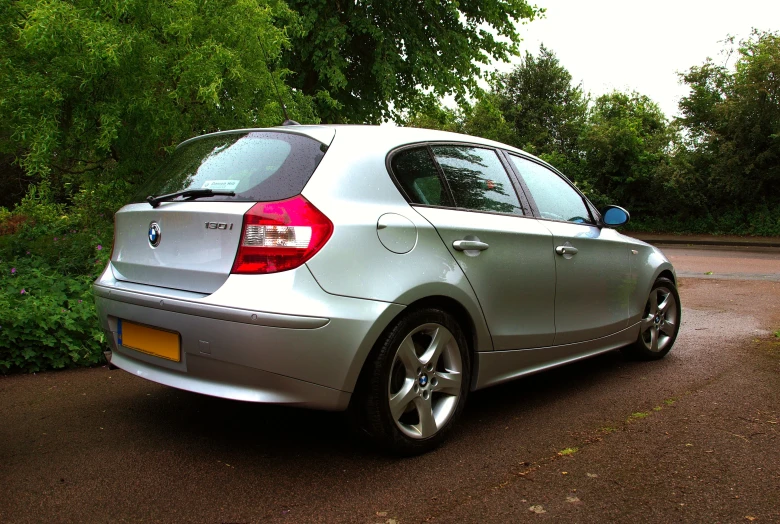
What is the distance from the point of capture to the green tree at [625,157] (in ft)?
81.9

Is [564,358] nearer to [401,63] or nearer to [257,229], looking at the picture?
[257,229]

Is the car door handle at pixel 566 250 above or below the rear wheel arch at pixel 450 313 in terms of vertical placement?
above

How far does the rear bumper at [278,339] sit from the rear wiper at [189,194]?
1.48 feet

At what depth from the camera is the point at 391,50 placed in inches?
555

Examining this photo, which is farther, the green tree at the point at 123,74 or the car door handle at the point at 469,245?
the green tree at the point at 123,74

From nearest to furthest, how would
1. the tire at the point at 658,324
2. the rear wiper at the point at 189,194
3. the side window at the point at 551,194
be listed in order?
the rear wiper at the point at 189,194 → the side window at the point at 551,194 → the tire at the point at 658,324

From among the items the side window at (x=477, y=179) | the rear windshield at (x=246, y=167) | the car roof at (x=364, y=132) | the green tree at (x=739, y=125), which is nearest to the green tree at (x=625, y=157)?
the green tree at (x=739, y=125)

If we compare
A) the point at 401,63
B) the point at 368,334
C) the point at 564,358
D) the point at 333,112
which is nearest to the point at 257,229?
the point at 368,334

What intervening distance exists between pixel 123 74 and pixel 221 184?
358 cm

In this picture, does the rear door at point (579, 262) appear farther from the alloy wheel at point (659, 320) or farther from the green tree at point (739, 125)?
the green tree at point (739, 125)

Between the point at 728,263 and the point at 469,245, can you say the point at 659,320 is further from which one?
the point at 728,263

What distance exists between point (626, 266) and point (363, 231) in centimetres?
251

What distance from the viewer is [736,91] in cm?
2259

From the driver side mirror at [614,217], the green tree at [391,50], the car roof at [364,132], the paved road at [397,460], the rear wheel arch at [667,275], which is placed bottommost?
the paved road at [397,460]
